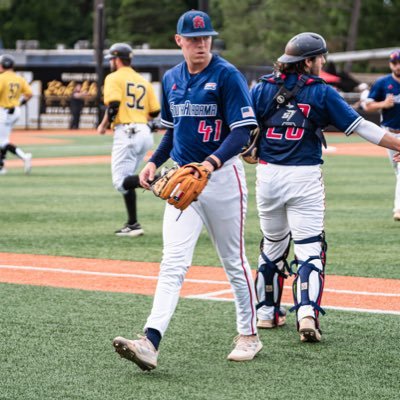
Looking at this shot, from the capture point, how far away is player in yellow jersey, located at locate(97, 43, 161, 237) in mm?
12875

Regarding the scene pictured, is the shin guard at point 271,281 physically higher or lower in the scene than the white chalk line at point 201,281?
higher

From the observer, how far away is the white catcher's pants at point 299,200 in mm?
7195

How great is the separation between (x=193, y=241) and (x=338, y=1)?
71.0m

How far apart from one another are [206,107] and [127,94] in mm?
6795

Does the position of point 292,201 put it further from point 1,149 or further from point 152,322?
point 1,149

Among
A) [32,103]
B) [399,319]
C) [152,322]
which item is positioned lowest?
[32,103]

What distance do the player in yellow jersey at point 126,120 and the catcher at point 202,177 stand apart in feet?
20.3

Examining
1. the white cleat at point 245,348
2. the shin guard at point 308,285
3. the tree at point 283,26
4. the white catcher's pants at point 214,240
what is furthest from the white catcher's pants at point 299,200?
the tree at point 283,26

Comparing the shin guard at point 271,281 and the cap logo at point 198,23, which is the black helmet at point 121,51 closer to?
the shin guard at point 271,281

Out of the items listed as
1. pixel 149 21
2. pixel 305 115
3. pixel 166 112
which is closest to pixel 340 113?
pixel 305 115

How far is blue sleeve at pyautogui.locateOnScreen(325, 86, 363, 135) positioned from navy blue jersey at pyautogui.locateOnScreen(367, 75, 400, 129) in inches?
285

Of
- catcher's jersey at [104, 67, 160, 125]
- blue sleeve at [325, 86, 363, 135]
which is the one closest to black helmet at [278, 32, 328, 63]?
blue sleeve at [325, 86, 363, 135]

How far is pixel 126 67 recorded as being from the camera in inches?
518

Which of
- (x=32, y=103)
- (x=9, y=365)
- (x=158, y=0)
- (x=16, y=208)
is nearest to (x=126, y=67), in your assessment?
(x=16, y=208)
